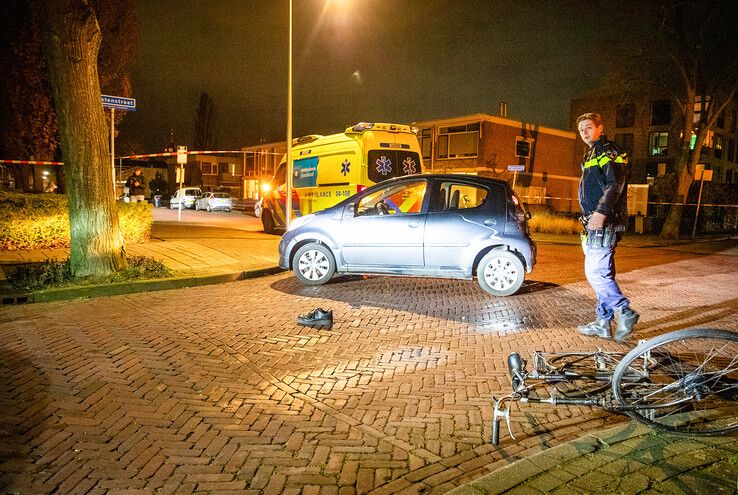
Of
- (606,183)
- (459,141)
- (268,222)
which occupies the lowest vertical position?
(268,222)

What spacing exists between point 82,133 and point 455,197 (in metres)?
5.67

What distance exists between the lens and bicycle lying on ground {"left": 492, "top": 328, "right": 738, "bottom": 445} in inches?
126

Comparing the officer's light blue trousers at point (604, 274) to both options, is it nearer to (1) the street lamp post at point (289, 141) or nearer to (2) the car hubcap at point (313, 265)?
(2) the car hubcap at point (313, 265)

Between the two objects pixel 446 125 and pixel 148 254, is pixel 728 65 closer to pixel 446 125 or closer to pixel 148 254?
pixel 446 125

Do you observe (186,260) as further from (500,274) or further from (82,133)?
(500,274)

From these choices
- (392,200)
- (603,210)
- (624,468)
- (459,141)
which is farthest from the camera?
(459,141)

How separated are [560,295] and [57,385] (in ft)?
21.5

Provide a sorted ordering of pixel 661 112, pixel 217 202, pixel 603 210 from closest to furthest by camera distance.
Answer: pixel 603 210
pixel 217 202
pixel 661 112

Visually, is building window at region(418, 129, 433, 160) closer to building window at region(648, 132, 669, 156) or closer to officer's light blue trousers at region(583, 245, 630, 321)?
building window at region(648, 132, 669, 156)

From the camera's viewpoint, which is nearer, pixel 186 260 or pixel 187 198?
pixel 186 260

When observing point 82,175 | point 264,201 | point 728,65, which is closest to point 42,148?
point 264,201

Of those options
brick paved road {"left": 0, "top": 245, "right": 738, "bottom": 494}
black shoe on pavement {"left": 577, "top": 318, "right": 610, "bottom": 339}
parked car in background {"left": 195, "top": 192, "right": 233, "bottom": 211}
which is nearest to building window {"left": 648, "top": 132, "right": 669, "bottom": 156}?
parked car in background {"left": 195, "top": 192, "right": 233, "bottom": 211}

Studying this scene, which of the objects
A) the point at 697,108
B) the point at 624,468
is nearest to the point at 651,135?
the point at 697,108

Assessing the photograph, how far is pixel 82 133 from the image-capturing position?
7934mm
